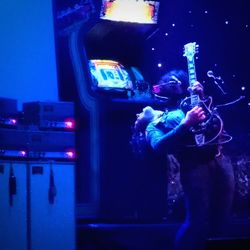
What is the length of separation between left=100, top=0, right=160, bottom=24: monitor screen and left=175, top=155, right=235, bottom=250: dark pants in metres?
1.16

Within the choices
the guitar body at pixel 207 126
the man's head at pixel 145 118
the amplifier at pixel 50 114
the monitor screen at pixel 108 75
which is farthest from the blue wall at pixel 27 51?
the guitar body at pixel 207 126

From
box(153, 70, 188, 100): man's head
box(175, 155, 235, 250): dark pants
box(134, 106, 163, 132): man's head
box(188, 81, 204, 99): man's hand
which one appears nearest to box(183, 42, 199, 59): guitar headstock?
box(153, 70, 188, 100): man's head

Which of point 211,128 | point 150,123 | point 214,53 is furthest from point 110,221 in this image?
point 214,53

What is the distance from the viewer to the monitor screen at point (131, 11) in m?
3.76

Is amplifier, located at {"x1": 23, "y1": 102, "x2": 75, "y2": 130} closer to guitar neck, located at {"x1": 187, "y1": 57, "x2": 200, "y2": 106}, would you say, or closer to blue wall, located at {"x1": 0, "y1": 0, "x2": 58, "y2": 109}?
blue wall, located at {"x1": 0, "y1": 0, "x2": 58, "y2": 109}

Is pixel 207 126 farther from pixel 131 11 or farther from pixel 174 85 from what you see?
pixel 131 11

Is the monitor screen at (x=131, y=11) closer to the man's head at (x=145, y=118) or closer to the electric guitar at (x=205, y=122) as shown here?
the electric guitar at (x=205, y=122)

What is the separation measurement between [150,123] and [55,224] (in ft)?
3.18

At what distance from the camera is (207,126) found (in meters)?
3.63

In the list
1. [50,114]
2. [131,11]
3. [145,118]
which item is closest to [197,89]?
[145,118]

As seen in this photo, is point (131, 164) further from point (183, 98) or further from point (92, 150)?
point (183, 98)

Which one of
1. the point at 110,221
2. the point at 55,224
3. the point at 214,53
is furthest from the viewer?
the point at 214,53

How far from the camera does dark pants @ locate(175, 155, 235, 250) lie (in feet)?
11.0

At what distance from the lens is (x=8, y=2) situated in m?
3.74
